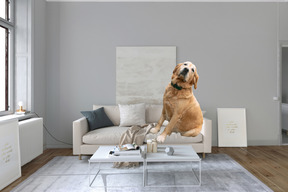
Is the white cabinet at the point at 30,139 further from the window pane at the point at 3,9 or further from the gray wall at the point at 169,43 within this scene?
the window pane at the point at 3,9

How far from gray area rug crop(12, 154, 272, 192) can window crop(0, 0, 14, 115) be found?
116 centimetres

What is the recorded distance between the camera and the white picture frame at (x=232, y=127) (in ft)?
14.0

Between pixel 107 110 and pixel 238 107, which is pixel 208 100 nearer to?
pixel 238 107

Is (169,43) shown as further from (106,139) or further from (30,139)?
(30,139)

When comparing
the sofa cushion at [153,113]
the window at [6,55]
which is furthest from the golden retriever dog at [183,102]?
the window at [6,55]

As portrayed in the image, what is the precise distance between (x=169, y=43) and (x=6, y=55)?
2689 mm

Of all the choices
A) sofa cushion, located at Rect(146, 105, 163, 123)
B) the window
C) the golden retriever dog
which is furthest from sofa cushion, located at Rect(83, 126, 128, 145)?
the golden retriever dog

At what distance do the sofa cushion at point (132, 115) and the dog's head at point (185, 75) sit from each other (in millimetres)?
2957

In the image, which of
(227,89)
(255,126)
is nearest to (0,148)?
(227,89)

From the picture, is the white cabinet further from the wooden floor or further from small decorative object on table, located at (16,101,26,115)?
small decorative object on table, located at (16,101,26,115)

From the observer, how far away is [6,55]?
356cm

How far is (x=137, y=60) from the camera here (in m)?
4.30

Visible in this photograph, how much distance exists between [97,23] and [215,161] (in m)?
3.09

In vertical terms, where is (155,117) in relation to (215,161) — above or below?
A: above
